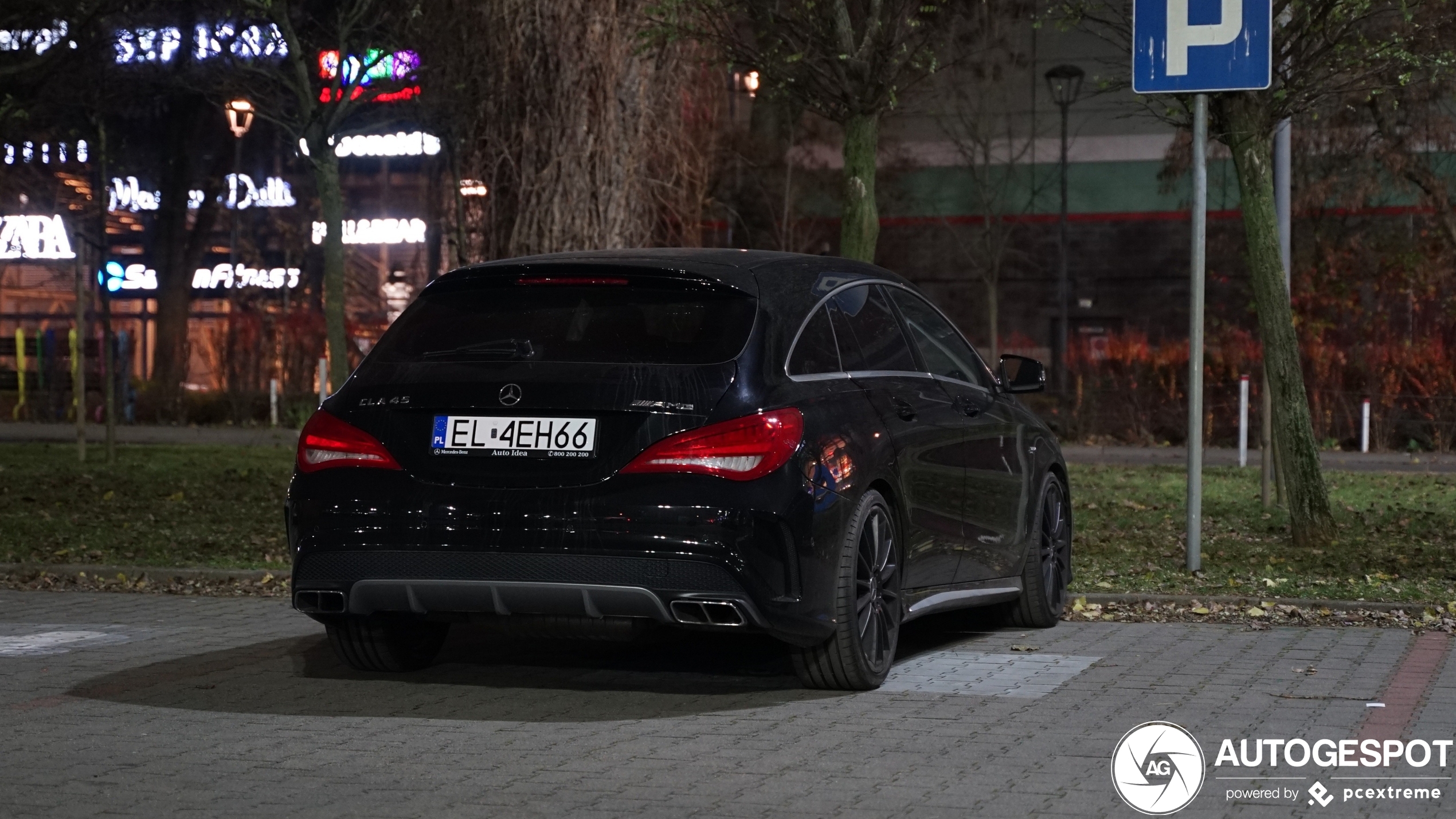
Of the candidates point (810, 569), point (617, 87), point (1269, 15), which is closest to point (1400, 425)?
point (617, 87)

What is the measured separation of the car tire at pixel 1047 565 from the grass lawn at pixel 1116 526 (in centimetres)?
72

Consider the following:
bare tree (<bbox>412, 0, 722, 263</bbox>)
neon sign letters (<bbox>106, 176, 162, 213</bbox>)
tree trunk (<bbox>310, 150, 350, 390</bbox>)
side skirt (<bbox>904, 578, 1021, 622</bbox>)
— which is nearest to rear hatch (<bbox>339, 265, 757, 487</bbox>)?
side skirt (<bbox>904, 578, 1021, 622</bbox>)

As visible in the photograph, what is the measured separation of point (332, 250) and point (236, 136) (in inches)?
817

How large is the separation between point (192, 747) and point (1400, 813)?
3.67m

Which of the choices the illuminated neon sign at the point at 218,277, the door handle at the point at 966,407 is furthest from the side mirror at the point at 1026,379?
the illuminated neon sign at the point at 218,277

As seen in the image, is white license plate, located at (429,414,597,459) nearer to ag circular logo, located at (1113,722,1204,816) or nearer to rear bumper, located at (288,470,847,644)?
rear bumper, located at (288,470,847,644)

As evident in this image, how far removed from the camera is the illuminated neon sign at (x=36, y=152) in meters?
24.2

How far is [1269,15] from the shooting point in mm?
10727

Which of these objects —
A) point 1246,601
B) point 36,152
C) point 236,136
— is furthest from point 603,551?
point 236,136

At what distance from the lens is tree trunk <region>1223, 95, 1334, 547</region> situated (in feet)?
42.8

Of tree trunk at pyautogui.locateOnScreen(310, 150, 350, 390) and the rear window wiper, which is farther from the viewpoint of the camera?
tree trunk at pyautogui.locateOnScreen(310, 150, 350, 390)

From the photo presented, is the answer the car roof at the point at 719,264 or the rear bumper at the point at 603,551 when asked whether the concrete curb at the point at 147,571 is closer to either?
the car roof at the point at 719,264

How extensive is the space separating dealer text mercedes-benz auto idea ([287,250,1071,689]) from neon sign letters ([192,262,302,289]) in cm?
3896

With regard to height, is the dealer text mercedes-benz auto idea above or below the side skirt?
above
